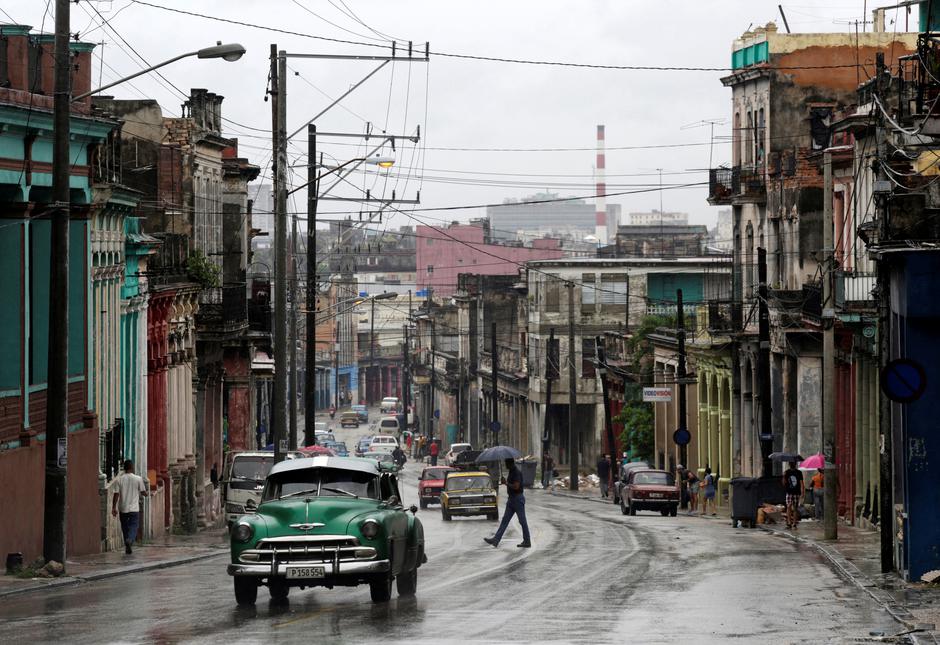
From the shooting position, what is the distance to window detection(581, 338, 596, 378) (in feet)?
327

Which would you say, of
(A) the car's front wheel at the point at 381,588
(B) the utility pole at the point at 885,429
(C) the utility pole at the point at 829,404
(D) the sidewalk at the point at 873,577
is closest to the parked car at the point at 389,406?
(D) the sidewalk at the point at 873,577

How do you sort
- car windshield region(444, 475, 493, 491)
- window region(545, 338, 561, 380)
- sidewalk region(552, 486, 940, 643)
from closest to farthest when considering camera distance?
sidewalk region(552, 486, 940, 643) → car windshield region(444, 475, 493, 491) → window region(545, 338, 561, 380)

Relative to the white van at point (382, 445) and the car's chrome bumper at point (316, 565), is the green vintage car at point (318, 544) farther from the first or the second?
the white van at point (382, 445)

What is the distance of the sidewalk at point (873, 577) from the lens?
19016 mm

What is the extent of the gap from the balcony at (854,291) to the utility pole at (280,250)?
1198 centimetres

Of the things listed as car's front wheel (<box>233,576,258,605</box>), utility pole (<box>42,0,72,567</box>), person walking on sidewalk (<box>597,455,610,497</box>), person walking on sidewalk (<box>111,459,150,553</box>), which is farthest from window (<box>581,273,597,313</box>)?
car's front wheel (<box>233,576,258,605</box>)

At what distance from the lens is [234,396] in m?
64.0

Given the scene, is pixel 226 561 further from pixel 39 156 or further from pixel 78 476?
pixel 39 156

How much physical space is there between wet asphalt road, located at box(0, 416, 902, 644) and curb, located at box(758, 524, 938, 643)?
0.19m

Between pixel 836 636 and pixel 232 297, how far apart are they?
4022 centimetres

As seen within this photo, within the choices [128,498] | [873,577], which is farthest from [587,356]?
[873,577]

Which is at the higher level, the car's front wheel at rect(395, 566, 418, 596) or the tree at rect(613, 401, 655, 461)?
the car's front wheel at rect(395, 566, 418, 596)

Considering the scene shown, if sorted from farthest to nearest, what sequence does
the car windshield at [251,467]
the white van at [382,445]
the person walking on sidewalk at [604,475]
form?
1. the white van at [382,445]
2. the person walking on sidewalk at [604,475]
3. the car windshield at [251,467]

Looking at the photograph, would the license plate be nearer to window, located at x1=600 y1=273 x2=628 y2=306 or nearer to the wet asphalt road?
the wet asphalt road
